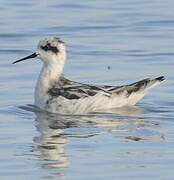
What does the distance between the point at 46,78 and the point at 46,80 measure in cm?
5

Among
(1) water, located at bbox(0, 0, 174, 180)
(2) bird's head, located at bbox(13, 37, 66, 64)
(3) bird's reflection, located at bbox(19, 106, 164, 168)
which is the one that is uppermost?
(2) bird's head, located at bbox(13, 37, 66, 64)

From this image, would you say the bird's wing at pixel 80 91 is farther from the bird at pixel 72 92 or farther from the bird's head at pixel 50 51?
the bird's head at pixel 50 51

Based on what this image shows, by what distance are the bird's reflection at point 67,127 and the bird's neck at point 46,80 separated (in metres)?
0.35

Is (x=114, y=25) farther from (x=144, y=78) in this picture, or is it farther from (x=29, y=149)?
(x=29, y=149)

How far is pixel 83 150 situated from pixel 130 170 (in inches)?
57.0

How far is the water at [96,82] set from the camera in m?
14.6

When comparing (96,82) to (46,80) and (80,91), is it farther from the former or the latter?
(80,91)

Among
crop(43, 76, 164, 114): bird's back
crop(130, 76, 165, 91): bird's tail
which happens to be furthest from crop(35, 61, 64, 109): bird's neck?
crop(130, 76, 165, 91): bird's tail

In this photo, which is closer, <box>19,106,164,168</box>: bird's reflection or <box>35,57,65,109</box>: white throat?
<box>19,106,164,168</box>: bird's reflection

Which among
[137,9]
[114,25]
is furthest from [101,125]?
[137,9]

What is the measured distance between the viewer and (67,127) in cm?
1780

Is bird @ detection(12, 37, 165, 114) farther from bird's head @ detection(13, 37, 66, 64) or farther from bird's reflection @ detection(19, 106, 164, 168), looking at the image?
bird's reflection @ detection(19, 106, 164, 168)

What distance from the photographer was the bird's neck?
19547 mm

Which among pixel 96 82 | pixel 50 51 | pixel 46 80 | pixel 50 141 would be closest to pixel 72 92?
pixel 46 80
